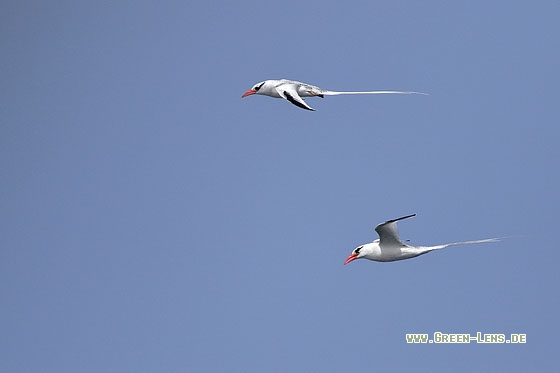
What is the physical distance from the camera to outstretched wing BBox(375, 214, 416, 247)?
120 feet

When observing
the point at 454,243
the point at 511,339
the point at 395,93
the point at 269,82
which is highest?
the point at 269,82

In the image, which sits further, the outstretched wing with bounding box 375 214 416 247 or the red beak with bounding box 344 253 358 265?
the red beak with bounding box 344 253 358 265

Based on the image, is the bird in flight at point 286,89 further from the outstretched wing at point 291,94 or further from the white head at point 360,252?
the white head at point 360,252

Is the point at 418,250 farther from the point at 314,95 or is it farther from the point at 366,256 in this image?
the point at 314,95

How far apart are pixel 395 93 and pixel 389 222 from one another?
15.6 feet

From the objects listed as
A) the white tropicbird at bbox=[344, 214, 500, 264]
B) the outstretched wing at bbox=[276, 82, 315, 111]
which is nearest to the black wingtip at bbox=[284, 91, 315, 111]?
the outstretched wing at bbox=[276, 82, 315, 111]

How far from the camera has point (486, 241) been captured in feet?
114

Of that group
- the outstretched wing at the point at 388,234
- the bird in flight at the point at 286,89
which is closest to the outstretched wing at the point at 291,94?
the bird in flight at the point at 286,89

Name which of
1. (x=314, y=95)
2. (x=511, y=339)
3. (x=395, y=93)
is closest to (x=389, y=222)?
(x=395, y=93)

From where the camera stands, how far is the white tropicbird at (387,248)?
1452 inches

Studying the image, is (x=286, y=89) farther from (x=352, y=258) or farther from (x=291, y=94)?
(x=352, y=258)

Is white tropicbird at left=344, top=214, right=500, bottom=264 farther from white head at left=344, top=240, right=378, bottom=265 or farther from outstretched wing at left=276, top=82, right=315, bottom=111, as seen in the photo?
outstretched wing at left=276, top=82, right=315, bottom=111

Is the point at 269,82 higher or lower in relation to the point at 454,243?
higher

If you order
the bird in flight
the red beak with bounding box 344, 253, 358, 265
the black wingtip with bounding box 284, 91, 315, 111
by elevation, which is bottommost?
the red beak with bounding box 344, 253, 358, 265
